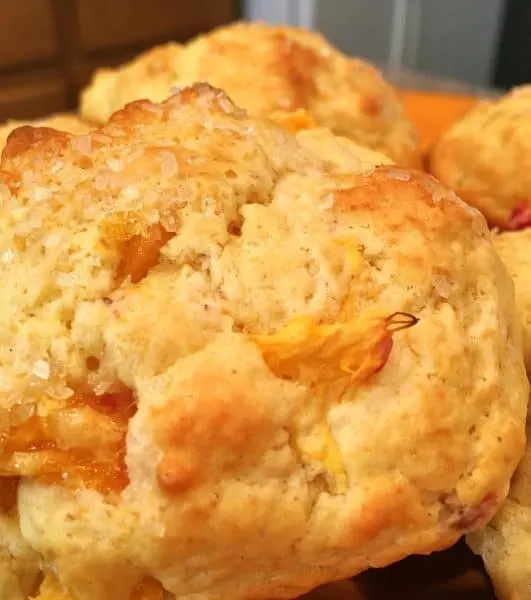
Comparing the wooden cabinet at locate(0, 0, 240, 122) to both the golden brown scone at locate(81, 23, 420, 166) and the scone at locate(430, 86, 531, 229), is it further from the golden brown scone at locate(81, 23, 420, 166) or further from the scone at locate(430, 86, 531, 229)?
the scone at locate(430, 86, 531, 229)

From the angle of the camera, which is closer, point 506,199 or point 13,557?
point 13,557

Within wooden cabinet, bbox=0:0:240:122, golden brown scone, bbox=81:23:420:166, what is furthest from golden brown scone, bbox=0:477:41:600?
wooden cabinet, bbox=0:0:240:122

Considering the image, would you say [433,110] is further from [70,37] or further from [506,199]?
[70,37]

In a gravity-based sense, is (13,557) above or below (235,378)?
below

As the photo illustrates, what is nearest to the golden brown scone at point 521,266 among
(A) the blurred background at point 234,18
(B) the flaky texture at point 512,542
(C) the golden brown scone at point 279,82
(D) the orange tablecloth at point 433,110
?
(B) the flaky texture at point 512,542

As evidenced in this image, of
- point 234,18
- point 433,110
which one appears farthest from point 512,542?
point 234,18

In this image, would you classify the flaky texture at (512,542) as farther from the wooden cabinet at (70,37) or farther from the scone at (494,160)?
the wooden cabinet at (70,37)
